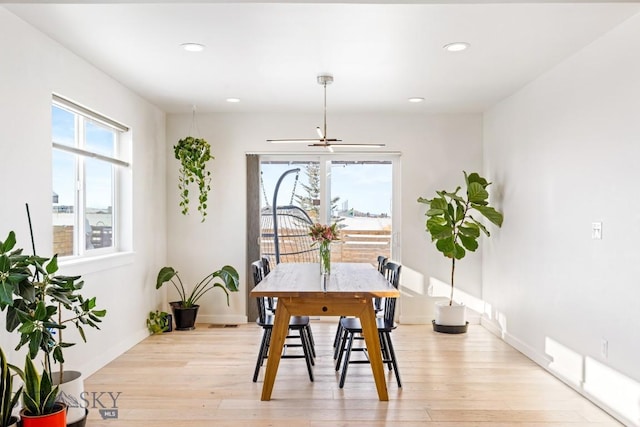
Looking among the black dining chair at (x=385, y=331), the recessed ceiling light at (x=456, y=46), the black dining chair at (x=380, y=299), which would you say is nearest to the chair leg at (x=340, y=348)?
the black dining chair at (x=385, y=331)

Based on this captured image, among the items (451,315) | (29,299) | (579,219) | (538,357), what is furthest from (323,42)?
(451,315)

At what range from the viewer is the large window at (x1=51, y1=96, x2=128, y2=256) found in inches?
147

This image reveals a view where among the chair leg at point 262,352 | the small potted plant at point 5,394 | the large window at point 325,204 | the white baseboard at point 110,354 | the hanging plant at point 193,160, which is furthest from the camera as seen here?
the large window at point 325,204

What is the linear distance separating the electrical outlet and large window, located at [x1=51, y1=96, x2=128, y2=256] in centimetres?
367

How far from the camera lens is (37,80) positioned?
10.7 ft

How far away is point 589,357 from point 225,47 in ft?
10.6

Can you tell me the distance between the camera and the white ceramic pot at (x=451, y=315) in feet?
17.5

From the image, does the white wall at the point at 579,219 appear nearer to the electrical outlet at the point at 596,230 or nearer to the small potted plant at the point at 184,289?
the electrical outlet at the point at 596,230

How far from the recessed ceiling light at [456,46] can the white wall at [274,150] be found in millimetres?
2304

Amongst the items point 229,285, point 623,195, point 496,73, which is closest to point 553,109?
point 496,73

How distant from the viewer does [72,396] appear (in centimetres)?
288

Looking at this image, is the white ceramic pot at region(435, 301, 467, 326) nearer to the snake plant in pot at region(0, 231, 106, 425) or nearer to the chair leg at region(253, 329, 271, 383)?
the chair leg at region(253, 329, 271, 383)

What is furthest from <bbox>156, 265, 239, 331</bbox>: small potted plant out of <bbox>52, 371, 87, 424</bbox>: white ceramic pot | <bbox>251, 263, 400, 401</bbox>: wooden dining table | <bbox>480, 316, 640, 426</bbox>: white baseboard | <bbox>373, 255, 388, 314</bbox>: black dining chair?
<bbox>480, 316, 640, 426</bbox>: white baseboard

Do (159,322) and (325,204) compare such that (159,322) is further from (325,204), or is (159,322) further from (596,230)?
(596,230)
